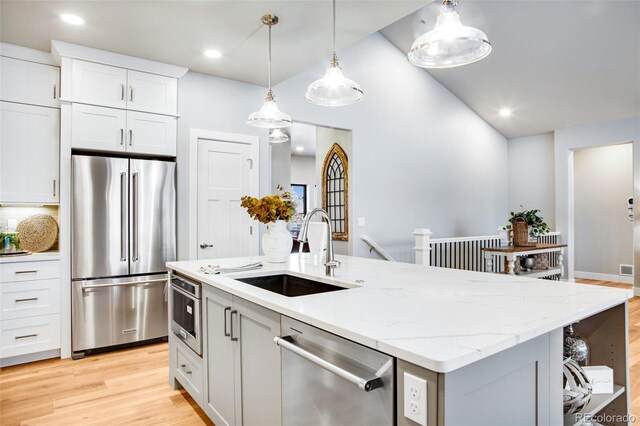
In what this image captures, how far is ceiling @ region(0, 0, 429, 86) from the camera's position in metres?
2.79

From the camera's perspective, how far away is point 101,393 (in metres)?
2.68

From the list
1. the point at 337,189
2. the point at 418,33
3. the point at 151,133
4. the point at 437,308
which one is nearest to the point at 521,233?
the point at 337,189

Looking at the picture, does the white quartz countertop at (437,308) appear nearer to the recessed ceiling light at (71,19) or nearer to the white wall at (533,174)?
the recessed ceiling light at (71,19)

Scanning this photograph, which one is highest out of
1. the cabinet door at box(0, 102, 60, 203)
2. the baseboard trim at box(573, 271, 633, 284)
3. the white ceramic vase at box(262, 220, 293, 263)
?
the cabinet door at box(0, 102, 60, 203)

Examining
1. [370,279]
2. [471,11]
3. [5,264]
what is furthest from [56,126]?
[471,11]

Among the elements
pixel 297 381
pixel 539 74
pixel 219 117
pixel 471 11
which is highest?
pixel 471 11

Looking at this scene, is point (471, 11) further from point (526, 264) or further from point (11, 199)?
point (11, 199)

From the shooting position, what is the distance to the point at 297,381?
1.43 metres

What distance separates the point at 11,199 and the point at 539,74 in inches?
252

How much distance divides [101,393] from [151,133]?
2292mm

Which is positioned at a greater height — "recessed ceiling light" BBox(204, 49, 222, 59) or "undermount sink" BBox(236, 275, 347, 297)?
"recessed ceiling light" BBox(204, 49, 222, 59)

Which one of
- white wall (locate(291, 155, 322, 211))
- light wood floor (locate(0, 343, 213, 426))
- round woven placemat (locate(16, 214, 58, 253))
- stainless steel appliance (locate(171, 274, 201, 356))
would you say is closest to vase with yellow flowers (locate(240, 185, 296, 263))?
stainless steel appliance (locate(171, 274, 201, 356))

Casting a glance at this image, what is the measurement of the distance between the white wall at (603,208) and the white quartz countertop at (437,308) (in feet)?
21.3

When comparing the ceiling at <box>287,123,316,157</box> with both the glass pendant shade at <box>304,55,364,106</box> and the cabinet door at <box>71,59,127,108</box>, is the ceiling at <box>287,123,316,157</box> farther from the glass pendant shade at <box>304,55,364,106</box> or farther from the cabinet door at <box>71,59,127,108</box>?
the glass pendant shade at <box>304,55,364,106</box>
